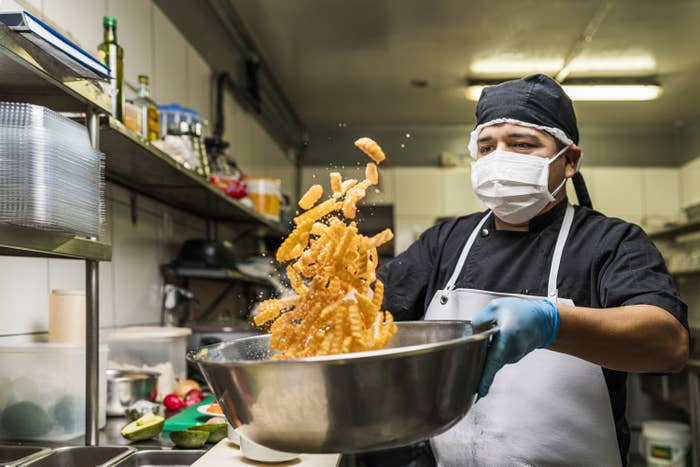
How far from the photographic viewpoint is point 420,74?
5203 mm

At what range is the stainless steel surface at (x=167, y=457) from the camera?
1.47m

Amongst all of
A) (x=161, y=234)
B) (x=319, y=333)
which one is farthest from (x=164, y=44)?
(x=319, y=333)

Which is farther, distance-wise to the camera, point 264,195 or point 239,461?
point 264,195

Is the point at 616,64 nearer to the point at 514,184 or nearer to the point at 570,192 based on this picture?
the point at 570,192

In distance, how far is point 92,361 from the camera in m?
1.49

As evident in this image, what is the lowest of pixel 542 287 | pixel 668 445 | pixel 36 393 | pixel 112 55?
pixel 668 445

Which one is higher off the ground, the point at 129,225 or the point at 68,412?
the point at 129,225

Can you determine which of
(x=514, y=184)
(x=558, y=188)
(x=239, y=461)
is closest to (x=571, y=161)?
(x=558, y=188)

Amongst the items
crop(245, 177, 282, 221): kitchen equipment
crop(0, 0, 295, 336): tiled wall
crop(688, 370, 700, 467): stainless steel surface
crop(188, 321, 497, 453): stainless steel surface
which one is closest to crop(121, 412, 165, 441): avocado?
crop(0, 0, 295, 336): tiled wall

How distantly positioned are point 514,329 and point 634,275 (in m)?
0.51

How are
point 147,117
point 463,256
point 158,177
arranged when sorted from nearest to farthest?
point 463,256 < point 147,117 < point 158,177

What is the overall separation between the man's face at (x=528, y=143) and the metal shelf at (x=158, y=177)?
0.90 metres

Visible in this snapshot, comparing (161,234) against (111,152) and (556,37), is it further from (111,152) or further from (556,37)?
(556,37)

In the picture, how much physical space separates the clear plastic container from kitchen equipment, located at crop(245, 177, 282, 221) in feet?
4.78
